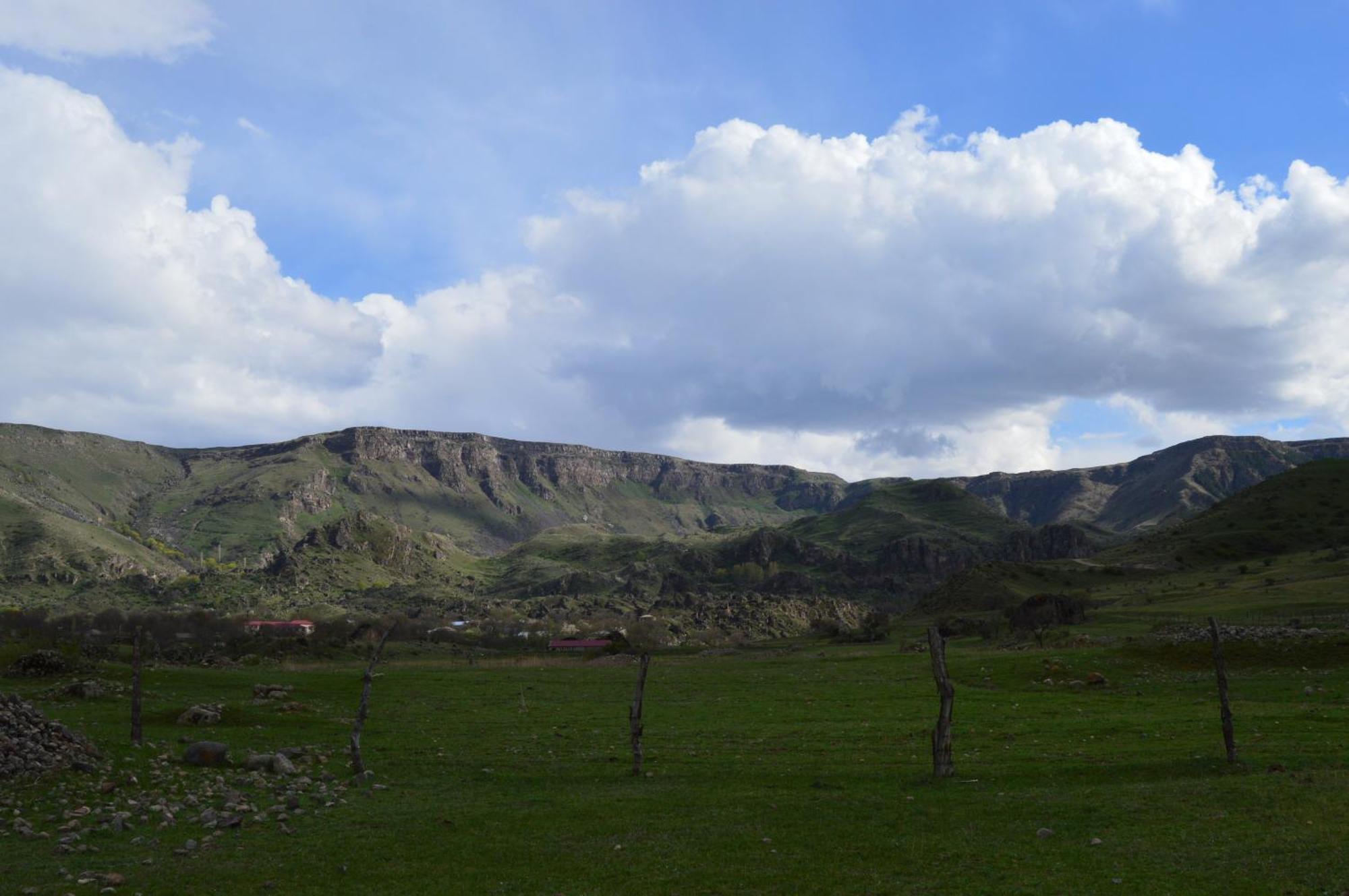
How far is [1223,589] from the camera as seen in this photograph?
124750 mm

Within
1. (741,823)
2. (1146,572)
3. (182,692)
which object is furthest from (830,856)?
(1146,572)

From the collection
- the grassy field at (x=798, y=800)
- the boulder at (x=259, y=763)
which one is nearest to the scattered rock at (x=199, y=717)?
the grassy field at (x=798, y=800)

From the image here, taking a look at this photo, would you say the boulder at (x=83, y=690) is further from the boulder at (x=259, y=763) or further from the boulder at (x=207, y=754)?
the boulder at (x=259, y=763)

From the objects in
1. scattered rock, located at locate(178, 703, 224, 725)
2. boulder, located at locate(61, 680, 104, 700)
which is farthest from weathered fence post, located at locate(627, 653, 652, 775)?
boulder, located at locate(61, 680, 104, 700)

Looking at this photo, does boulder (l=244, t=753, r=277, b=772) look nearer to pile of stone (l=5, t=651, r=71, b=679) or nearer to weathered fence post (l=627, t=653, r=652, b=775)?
weathered fence post (l=627, t=653, r=652, b=775)

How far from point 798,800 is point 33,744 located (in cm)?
2779

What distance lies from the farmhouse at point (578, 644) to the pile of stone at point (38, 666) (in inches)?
3236

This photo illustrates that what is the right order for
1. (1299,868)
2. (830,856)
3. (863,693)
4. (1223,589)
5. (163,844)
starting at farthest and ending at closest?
(1223,589)
(863,693)
(163,844)
(830,856)
(1299,868)

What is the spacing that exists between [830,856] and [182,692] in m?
61.4

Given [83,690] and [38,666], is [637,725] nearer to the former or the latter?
[83,690]

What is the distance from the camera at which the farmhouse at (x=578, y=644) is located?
5771 inches

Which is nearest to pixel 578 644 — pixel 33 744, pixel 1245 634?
pixel 1245 634

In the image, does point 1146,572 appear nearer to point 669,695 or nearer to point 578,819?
point 669,695

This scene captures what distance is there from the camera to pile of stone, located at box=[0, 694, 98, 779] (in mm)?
29531
